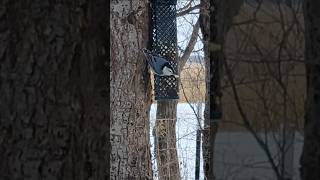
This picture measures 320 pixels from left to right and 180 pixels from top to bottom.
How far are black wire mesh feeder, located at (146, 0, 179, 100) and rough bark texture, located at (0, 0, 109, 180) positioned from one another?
80.8 inches

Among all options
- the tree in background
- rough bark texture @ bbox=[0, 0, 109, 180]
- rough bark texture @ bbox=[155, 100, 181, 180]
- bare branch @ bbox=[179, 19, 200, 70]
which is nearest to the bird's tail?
rough bark texture @ bbox=[155, 100, 181, 180]

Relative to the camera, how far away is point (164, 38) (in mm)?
4125

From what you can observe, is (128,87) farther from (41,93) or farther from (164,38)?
(41,93)

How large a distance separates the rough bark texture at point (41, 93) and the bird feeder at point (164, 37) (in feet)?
6.73

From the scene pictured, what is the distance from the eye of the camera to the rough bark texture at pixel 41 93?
1759 millimetres

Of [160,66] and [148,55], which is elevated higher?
[148,55]

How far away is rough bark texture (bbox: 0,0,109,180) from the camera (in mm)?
1759

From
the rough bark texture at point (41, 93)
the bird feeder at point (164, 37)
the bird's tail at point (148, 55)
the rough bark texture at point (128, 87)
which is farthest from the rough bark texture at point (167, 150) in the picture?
the rough bark texture at point (41, 93)

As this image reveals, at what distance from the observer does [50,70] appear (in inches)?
69.5

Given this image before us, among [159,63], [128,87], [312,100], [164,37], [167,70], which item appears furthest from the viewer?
[128,87]

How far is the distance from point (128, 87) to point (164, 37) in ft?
2.15

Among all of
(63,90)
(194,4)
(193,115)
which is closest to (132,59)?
(193,115)

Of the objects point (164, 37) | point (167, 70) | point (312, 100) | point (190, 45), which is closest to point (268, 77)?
point (312, 100)

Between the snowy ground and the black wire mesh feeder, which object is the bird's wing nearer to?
the black wire mesh feeder
